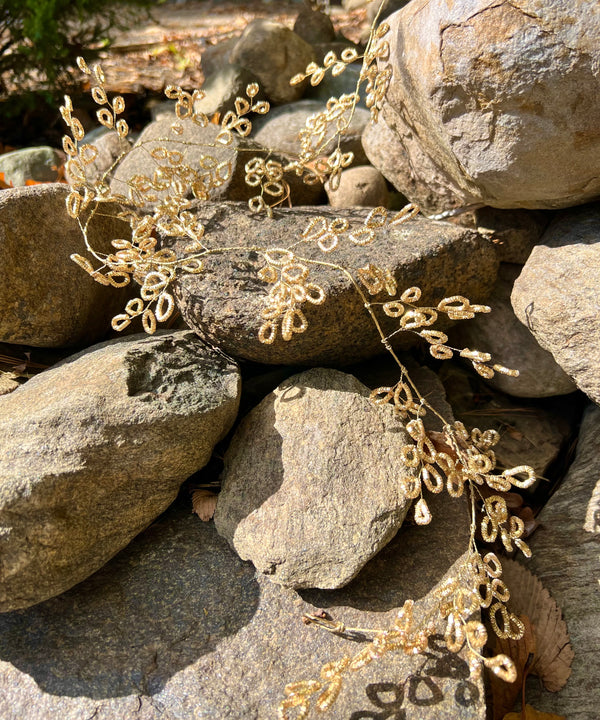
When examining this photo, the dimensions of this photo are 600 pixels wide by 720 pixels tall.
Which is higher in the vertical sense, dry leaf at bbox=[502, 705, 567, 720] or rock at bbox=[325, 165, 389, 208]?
rock at bbox=[325, 165, 389, 208]

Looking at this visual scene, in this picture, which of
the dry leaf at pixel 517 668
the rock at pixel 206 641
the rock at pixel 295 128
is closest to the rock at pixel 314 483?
the rock at pixel 206 641

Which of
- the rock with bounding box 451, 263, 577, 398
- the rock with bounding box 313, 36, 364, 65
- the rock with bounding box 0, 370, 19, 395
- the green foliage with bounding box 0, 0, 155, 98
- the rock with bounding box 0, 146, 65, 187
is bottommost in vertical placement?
the rock with bounding box 0, 370, 19, 395

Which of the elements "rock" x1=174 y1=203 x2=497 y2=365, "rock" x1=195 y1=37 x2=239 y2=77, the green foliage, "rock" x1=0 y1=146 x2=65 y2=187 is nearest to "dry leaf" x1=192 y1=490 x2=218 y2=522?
"rock" x1=174 y1=203 x2=497 y2=365

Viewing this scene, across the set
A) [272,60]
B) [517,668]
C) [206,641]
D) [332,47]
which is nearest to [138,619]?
[206,641]

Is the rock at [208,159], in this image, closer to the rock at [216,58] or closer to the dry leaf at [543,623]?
the rock at [216,58]

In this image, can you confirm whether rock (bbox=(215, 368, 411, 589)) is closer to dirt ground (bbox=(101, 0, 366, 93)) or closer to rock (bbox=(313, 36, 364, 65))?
rock (bbox=(313, 36, 364, 65))

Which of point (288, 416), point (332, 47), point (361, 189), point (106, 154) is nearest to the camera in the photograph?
point (288, 416)

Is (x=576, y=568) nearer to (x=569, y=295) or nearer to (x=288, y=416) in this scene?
(x=569, y=295)
